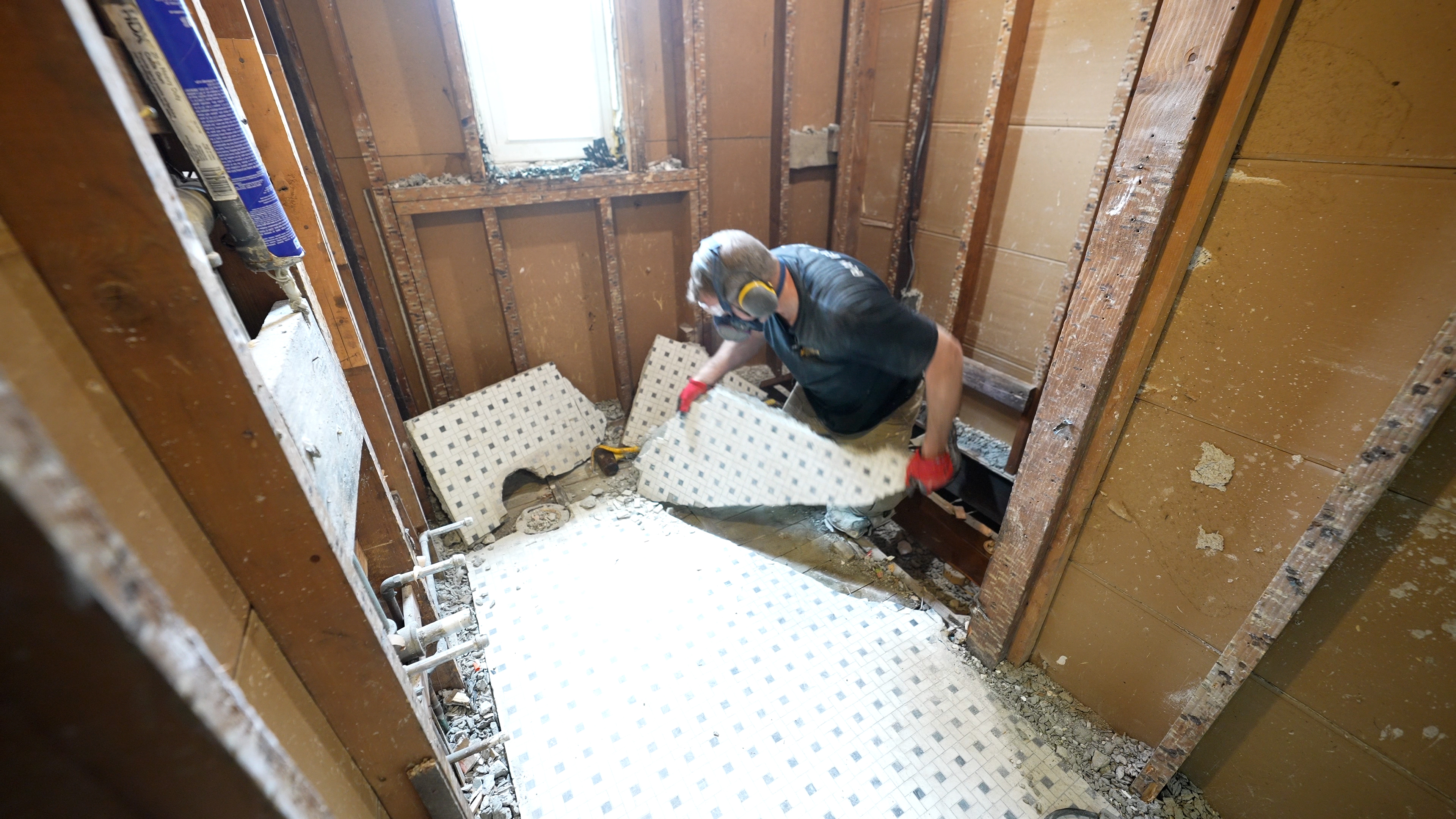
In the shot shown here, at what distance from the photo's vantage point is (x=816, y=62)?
266cm

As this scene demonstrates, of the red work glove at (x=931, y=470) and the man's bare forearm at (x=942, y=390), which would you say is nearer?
the man's bare forearm at (x=942, y=390)

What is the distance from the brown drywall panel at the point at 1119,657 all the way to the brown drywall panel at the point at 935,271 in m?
1.35

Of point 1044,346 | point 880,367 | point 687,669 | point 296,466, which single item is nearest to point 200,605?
point 296,466

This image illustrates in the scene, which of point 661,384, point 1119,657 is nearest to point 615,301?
point 661,384

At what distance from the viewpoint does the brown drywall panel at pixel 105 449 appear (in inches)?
15.8

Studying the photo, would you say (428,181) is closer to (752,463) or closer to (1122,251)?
(752,463)

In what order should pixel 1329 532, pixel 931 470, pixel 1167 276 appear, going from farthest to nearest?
pixel 931 470 < pixel 1167 276 < pixel 1329 532

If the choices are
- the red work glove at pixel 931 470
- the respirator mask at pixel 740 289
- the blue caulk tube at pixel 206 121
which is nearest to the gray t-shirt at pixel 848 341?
the respirator mask at pixel 740 289

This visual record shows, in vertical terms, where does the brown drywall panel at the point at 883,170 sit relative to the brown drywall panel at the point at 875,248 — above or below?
above

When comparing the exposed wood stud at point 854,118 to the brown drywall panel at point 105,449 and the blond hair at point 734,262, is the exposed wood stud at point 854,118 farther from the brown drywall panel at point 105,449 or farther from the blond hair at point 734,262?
the brown drywall panel at point 105,449

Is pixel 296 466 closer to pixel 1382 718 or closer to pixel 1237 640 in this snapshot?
pixel 1237 640

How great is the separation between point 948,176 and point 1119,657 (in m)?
2.00

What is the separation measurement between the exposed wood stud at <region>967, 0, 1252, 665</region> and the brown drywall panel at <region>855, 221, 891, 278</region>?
1654 millimetres

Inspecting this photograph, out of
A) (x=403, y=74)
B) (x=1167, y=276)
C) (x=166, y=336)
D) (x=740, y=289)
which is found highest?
(x=403, y=74)
